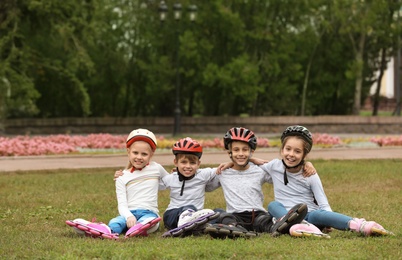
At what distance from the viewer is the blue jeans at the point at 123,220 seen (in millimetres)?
8047

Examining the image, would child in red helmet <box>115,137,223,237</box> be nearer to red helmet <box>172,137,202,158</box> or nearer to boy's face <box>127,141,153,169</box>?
red helmet <box>172,137,202,158</box>

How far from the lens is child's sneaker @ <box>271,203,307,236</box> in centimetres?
748

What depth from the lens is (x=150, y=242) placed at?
24.1ft

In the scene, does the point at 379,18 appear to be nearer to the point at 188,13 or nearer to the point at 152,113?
the point at 188,13

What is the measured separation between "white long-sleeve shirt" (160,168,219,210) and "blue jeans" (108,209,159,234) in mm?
317

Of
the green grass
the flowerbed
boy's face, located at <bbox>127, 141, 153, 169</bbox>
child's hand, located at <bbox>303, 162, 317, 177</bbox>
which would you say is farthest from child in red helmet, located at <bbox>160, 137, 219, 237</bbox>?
the flowerbed

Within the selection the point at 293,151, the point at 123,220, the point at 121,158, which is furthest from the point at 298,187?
the point at 121,158

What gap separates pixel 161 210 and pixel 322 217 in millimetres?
2808

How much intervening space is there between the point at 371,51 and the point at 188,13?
8420 mm

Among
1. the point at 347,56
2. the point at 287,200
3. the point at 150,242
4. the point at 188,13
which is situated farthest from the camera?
the point at 347,56

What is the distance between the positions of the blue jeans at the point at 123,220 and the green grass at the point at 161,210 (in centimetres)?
26

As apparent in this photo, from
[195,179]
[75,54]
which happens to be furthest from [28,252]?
[75,54]

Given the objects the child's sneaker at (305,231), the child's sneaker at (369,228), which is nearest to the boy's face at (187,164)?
the child's sneaker at (305,231)

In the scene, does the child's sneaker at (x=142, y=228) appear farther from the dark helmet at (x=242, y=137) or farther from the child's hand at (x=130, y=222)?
the dark helmet at (x=242, y=137)
